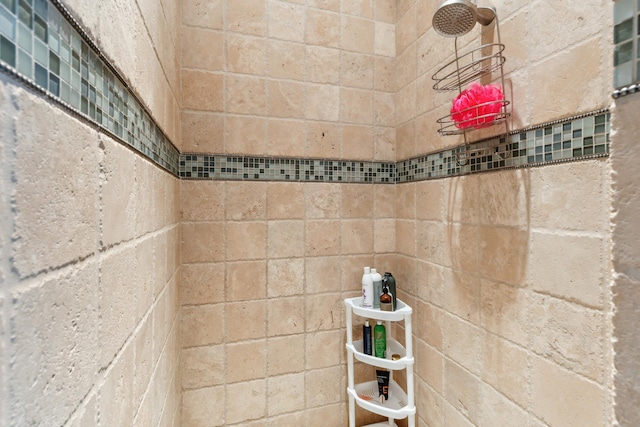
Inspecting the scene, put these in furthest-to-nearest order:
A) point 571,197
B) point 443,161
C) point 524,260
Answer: point 443,161
point 524,260
point 571,197

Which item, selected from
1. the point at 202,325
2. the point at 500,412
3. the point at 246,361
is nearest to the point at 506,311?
the point at 500,412

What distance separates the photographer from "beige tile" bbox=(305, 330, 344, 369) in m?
1.48

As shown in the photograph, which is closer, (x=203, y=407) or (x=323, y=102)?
(x=203, y=407)

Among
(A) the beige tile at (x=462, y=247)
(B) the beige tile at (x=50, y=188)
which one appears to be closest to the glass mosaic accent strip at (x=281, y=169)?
(A) the beige tile at (x=462, y=247)

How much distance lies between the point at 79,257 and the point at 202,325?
3.62 ft

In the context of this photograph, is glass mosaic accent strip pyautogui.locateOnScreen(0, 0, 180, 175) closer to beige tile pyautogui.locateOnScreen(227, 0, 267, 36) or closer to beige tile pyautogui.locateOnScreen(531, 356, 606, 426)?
beige tile pyautogui.locateOnScreen(227, 0, 267, 36)

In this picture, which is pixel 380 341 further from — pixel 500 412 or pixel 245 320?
pixel 245 320

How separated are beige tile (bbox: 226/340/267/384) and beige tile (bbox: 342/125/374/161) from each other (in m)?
1.05

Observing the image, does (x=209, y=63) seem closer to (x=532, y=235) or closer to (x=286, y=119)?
(x=286, y=119)

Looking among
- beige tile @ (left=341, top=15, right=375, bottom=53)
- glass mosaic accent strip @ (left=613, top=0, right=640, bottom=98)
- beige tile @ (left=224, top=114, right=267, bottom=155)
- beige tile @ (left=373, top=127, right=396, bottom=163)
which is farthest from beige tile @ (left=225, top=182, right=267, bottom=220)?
glass mosaic accent strip @ (left=613, top=0, right=640, bottom=98)

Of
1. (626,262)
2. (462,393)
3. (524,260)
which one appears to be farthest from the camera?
(462,393)

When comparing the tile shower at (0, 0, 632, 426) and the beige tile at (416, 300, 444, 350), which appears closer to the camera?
the tile shower at (0, 0, 632, 426)

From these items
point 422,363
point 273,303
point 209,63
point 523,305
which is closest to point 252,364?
point 273,303

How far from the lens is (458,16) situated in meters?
0.96
